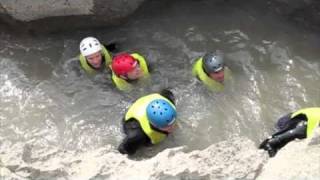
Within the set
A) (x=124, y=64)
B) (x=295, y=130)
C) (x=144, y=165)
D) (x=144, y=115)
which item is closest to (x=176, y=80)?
(x=124, y=64)

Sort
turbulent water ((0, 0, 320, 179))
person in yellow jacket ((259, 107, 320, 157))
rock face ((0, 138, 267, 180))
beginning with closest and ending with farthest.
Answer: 1. rock face ((0, 138, 267, 180))
2. person in yellow jacket ((259, 107, 320, 157))
3. turbulent water ((0, 0, 320, 179))

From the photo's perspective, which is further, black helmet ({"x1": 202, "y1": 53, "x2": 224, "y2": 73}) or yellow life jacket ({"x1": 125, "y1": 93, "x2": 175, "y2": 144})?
black helmet ({"x1": 202, "y1": 53, "x2": 224, "y2": 73})

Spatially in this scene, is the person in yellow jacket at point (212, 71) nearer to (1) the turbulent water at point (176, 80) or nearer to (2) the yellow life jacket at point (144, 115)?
(1) the turbulent water at point (176, 80)

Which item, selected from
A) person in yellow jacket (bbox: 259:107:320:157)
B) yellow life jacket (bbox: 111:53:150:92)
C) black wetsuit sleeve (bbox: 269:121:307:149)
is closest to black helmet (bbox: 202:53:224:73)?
yellow life jacket (bbox: 111:53:150:92)

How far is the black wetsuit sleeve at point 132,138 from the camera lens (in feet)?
18.5

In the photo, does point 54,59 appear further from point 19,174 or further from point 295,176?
point 295,176

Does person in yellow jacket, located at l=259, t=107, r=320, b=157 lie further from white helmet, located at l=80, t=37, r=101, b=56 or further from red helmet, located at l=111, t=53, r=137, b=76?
white helmet, located at l=80, t=37, r=101, b=56

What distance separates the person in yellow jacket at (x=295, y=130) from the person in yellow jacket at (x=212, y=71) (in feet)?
3.22

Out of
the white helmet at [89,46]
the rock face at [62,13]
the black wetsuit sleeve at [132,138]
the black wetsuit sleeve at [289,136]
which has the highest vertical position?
the rock face at [62,13]

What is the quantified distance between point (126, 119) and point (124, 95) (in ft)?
1.97

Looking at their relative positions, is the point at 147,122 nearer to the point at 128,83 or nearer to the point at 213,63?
the point at 128,83

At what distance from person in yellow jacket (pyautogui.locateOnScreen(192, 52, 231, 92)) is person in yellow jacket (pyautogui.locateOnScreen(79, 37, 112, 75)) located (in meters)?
1.01

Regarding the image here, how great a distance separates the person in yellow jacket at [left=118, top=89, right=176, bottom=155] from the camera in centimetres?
557

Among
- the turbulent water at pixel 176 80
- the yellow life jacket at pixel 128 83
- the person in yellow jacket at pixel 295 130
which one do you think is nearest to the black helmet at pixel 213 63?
the turbulent water at pixel 176 80
